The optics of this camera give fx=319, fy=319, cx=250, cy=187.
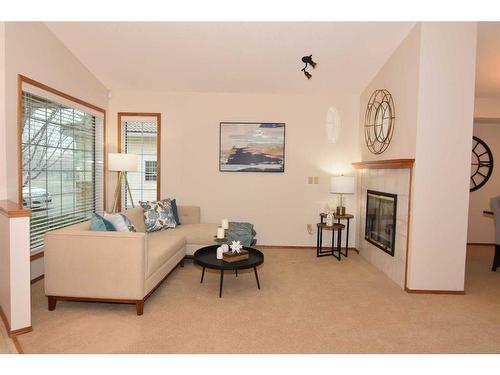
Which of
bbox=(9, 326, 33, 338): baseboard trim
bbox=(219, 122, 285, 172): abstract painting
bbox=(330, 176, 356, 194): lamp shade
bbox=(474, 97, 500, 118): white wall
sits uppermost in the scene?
bbox=(474, 97, 500, 118): white wall

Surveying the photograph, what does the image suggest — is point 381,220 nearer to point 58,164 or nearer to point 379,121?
point 379,121

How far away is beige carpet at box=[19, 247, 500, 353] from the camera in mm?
2311

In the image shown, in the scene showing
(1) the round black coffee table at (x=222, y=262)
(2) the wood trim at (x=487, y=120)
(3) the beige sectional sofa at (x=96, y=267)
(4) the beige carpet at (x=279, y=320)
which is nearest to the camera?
(4) the beige carpet at (x=279, y=320)

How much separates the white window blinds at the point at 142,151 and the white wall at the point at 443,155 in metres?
3.92

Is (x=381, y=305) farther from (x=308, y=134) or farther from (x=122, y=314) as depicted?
(x=308, y=134)

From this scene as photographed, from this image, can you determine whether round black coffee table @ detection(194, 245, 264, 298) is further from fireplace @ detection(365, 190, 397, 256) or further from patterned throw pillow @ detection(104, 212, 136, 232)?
fireplace @ detection(365, 190, 397, 256)

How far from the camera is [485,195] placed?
589cm

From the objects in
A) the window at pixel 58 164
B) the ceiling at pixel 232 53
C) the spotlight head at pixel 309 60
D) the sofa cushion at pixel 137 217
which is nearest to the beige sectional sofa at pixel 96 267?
the window at pixel 58 164

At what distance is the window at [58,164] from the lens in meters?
3.50

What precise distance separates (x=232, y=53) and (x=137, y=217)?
248 centimetres

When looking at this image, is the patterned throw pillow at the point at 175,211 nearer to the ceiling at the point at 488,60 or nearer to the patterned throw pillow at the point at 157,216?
the patterned throw pillow at the point at 157,216

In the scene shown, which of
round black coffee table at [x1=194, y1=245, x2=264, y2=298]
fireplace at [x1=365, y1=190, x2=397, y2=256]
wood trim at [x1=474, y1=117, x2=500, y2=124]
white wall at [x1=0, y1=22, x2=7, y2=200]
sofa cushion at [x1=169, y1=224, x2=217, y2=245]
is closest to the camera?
white wall at [x1=0, y1=22, x2=7, y2=200]

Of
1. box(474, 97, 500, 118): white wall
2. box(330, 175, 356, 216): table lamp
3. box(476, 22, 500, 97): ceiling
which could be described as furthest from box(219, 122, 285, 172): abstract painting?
box(474, 97, 500, 118): white wall

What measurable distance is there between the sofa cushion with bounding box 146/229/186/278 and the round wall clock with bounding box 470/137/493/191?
535 cm
